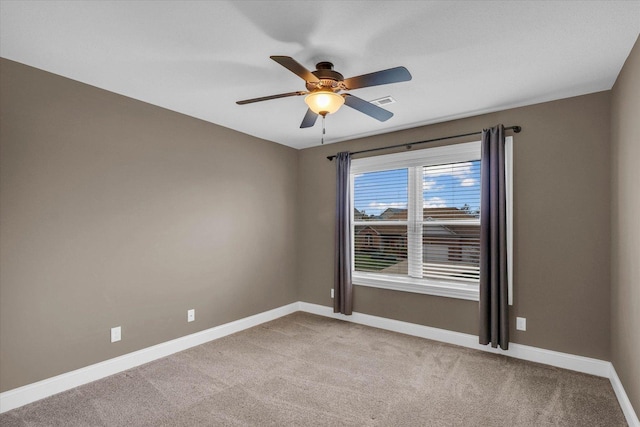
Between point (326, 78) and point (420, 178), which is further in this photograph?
point (420, 178)

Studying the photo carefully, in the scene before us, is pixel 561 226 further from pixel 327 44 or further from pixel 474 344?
pixel 327 44

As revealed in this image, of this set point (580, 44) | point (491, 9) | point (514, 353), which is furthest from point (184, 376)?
point (580, 44)

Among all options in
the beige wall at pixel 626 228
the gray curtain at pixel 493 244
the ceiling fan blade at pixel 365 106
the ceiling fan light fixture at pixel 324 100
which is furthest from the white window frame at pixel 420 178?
the ceiling fan light fixture at pixel 324 100

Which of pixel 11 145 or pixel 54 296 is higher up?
pixel 11 145

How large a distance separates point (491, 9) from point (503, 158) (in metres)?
1.78

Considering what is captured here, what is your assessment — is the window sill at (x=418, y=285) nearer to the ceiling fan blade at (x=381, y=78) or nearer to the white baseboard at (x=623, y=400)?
the white baseboard at (x=623, y=400)

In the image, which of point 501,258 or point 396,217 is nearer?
point 501,258

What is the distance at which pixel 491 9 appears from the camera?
1.82 m

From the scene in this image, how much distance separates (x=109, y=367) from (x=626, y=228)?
4301 millimetres

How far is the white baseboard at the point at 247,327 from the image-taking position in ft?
7.96

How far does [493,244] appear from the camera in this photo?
10.7ft


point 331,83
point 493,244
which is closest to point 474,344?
point 493,244

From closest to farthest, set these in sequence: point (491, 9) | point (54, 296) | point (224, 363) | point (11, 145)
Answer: point (491, 9) < point (11, 145) < point (54, 296) < point (224, 363)

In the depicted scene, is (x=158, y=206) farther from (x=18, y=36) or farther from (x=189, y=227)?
(x=18, y=36)
